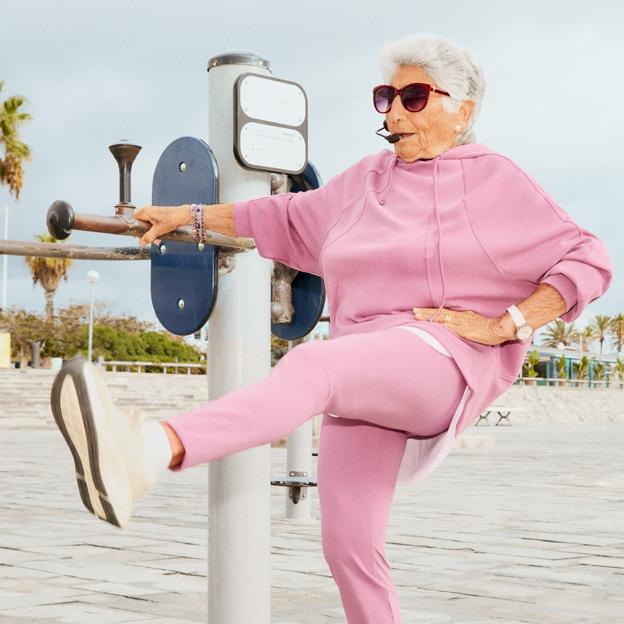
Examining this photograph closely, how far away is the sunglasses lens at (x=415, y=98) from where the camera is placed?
2752mm

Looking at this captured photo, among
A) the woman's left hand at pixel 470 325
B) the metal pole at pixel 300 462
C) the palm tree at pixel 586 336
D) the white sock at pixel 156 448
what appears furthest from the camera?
the palm tree at pixel 586 336

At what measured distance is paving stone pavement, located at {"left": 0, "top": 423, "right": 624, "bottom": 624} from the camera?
420 cm

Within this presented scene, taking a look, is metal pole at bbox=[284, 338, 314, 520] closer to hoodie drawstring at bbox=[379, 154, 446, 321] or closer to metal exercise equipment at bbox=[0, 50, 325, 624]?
metal exercise equipment at bbox=[0, 50, 325, 624]

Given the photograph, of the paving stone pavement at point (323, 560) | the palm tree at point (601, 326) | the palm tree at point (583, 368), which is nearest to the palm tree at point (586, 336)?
the palm tree at point (601, 326)

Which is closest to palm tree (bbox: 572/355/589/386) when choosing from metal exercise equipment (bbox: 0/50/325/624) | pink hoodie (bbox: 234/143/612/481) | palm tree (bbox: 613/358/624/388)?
palm tree (bbox: 613/358/624/388)

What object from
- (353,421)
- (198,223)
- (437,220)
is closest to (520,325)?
(437,220)

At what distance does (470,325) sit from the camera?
8.43 feet

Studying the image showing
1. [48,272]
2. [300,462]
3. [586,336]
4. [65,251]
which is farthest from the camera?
[586,336]

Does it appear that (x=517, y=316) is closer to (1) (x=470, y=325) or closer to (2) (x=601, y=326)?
(1) (x=470, y=325)

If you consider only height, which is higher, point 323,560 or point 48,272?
point 48,272

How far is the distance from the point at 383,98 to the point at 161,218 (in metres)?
0.61

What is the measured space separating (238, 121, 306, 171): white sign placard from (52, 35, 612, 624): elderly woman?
0.16m

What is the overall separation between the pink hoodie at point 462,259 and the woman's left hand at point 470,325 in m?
0.02

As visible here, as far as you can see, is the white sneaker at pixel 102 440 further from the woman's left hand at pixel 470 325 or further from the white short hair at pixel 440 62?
the white short hair at pixel 440 62
